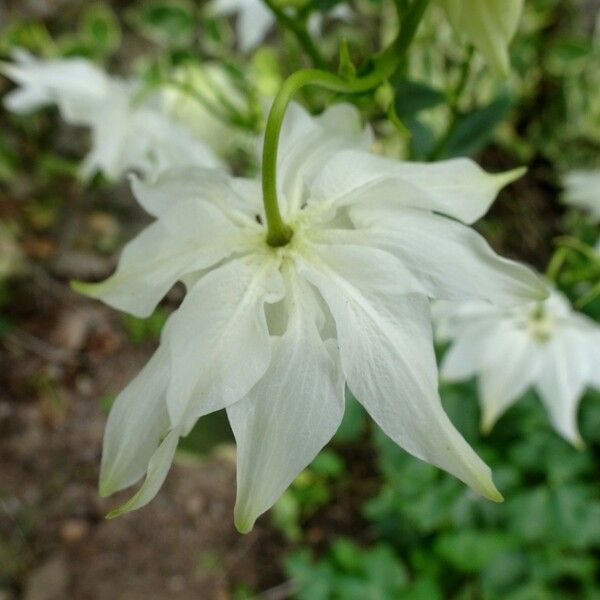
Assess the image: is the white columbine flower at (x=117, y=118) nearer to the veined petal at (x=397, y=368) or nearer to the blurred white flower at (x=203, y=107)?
the blurred white flower at (x=203, y=107)

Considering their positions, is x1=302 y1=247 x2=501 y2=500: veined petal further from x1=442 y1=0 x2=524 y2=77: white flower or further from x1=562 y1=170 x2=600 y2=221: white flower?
x1=562 y1=170 x2=600 y2=221: white flower

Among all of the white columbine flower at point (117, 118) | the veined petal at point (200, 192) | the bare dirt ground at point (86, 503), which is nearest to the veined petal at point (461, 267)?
the veined petal at point (200, 192)

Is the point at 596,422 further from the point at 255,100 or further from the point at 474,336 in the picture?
the point at 255,100

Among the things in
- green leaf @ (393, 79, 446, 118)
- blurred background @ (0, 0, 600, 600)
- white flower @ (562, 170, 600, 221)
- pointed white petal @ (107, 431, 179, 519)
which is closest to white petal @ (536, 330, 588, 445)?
blurred background @ (0, 0, 600, 600)

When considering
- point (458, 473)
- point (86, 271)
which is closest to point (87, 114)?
point (458, 473)

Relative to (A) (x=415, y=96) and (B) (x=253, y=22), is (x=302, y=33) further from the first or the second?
(B) (x=253, y=22)

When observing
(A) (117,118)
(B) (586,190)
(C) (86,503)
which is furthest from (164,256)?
(C) (86,503)
